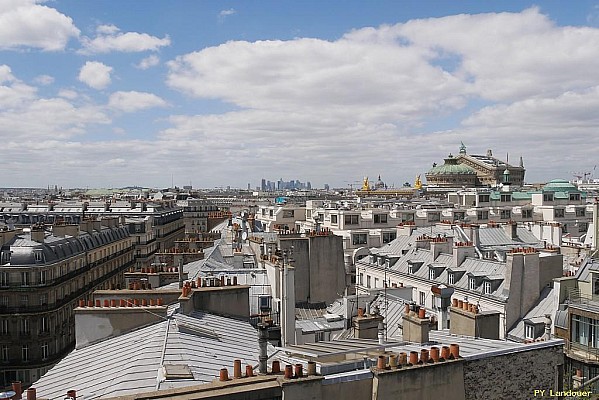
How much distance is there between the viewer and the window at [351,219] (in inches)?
2318

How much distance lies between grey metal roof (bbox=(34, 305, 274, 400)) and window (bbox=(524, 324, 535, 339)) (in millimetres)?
16521

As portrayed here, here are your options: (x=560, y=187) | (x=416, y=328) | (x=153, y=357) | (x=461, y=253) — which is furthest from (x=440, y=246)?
(x=560, y=187)

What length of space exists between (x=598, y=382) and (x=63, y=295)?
1350 inches

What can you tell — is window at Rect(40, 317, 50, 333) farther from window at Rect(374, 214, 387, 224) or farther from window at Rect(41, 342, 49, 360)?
window at Rect(374, 214, 387, 224)

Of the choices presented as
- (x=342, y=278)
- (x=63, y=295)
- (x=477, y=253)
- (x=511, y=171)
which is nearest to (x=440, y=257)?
(x=477, y=253)

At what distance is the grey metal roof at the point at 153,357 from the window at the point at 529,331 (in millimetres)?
16521

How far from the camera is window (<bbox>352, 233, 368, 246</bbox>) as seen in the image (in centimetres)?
5511

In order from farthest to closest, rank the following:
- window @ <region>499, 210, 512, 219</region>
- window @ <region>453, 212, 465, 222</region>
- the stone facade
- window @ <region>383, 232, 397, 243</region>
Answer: window @ <region>499, 210, 512, 219</region>, window @ <region>453, 212, 465, 222</region>, window @ <region>383, 232, 397, 243</region>, the stone facade

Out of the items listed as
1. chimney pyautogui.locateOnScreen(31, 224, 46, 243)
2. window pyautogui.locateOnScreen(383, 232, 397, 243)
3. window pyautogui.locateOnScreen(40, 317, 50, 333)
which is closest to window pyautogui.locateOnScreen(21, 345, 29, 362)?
window pyautogui.locateOnScreen(40, 317, 50, 333)

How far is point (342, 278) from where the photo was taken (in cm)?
3697

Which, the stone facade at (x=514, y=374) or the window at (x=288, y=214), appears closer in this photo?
the stone facade at (x=514, y=374)

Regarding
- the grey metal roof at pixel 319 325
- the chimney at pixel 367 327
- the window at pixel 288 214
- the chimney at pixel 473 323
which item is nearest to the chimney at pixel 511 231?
the grey metal roof at pixel 319 325

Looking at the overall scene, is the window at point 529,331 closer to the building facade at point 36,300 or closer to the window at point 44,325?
the building facade at point 36,300

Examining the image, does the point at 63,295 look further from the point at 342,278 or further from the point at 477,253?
the point at 477,253
